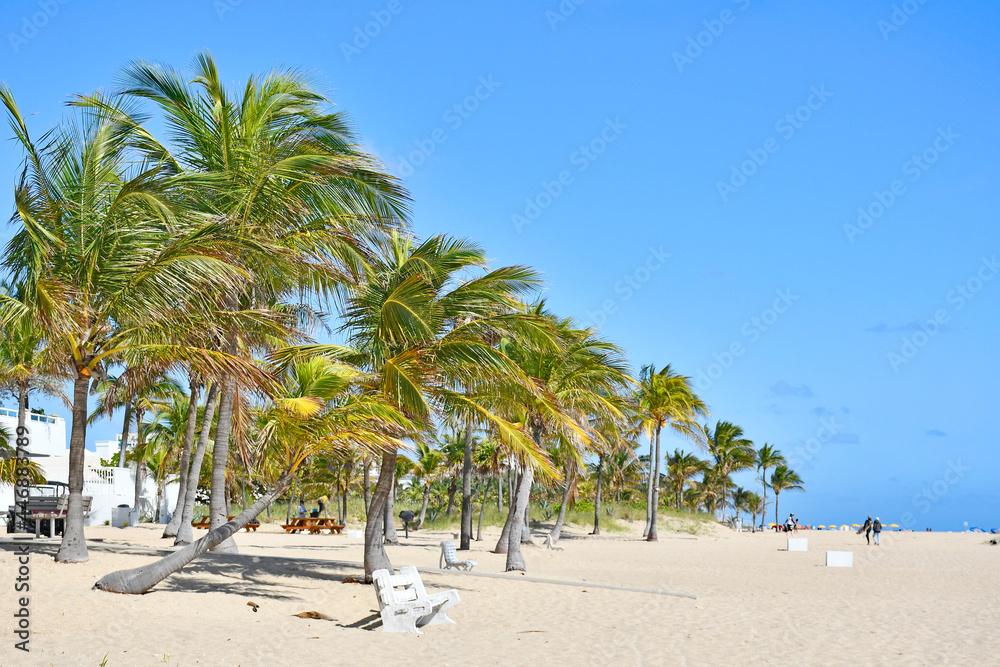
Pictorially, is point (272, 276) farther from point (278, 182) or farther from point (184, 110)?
point (184, 110)

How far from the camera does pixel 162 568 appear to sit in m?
10.0

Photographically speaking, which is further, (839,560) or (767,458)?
(767,458)

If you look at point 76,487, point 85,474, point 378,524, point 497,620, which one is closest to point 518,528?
point 378,524

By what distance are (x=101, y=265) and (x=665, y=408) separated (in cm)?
2684

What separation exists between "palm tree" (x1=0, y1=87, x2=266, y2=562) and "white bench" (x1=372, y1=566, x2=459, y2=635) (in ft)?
10.1

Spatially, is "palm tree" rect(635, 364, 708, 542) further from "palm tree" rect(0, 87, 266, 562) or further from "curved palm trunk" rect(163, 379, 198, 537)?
"palm tree" rect(0, 87, 266, 562)

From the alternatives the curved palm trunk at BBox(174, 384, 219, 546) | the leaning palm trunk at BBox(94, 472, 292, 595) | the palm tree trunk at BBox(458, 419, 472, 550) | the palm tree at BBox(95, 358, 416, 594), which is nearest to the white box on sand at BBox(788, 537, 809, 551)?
the palm tree trunk at BBox(458, 419, 472, 550)

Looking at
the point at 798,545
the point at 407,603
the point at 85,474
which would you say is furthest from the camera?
the point at 798,545

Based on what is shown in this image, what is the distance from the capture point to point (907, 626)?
10992mm

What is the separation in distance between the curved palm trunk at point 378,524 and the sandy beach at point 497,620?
469 millimetres

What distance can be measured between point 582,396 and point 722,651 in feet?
30.5

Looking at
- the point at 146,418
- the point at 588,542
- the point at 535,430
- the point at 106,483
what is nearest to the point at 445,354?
the point at 535,430

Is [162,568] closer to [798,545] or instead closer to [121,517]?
[121,517]

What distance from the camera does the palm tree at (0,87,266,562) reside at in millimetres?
10258
